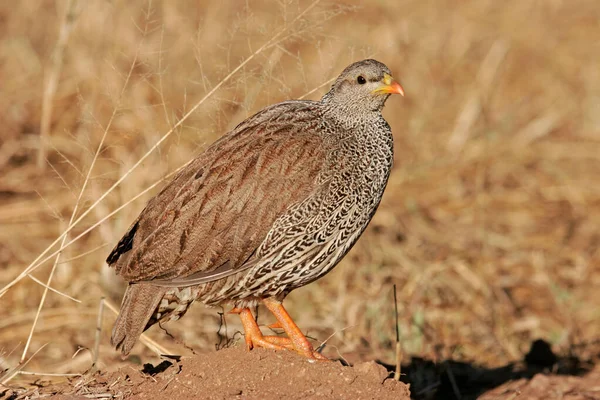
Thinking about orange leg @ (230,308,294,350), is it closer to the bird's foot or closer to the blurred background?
the bird's foot

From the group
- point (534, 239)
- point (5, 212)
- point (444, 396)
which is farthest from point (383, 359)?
point (5, 212)

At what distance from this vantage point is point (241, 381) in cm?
464

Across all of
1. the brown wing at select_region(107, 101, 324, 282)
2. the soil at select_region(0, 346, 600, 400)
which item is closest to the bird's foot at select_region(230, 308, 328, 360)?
the soil at select_region(0, 346, 600, 400)

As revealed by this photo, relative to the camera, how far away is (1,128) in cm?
923

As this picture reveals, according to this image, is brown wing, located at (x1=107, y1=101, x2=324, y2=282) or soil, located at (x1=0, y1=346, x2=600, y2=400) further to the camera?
brown wing, located at (x1=107, y1=101, x2=324, y2=282)

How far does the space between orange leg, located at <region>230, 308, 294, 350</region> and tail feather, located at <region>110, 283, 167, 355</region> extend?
480mm

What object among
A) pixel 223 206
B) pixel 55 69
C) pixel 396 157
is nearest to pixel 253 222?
pixel 223 206

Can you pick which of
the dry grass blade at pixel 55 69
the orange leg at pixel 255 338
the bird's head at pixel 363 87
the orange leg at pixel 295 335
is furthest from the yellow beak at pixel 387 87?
the dry grass blade at pixel 55 69

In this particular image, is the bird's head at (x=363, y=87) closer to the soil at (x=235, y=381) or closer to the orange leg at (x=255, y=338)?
the orange leg at (x=255, y=338)

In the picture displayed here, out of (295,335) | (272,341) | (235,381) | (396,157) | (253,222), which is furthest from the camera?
(396,157)

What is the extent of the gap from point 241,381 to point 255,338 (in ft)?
1.63

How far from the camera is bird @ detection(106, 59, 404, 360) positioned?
15.9 feet

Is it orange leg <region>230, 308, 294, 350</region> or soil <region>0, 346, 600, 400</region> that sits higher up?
orange leg <region>230, 308, 294, 350</region>

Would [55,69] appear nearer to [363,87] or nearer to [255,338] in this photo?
[363,87]
